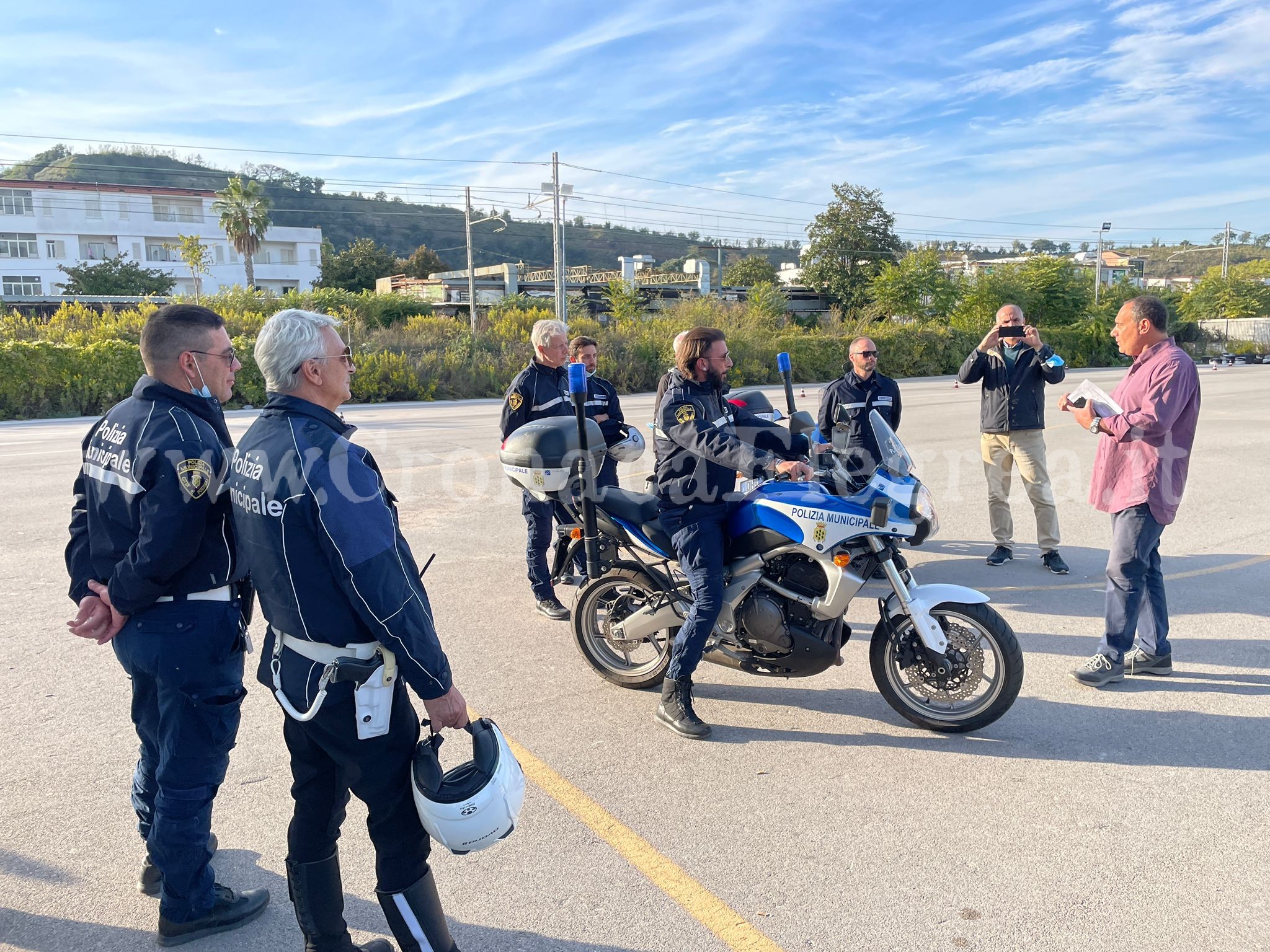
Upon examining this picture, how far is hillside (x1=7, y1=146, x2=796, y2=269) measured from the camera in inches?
4628

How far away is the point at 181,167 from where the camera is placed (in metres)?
146

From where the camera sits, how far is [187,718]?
8.98 ft

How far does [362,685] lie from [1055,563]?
6.09 meters

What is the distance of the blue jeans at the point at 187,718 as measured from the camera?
8.95ft

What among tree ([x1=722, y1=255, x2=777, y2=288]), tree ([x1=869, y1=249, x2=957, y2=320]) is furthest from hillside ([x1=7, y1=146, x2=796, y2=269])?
tree ([x1=869, y1=249, x2=957, y2=320])

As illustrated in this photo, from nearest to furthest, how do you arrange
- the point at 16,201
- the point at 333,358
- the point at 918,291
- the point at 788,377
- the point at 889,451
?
the point at 333,358, the point at 889,451, the point at 788,377, the point at 918,291, the point at 16,201

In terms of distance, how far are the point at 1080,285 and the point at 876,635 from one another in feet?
174

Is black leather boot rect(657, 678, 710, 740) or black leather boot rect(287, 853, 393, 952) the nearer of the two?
black leather boot rect(287, 853, 393, 952)

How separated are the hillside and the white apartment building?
38624 millimetres

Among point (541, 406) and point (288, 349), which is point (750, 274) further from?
point (288, 349)

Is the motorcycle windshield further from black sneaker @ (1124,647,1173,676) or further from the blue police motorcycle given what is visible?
black sneaker @ (1124,647,1173,676)

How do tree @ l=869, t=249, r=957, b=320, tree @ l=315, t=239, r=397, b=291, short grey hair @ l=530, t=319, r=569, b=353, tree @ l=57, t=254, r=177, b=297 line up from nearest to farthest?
short grey hair @ l=530, t=319, r=569, b=353 → tree @ l=869, t=249, r=957, b=320 → tree @ l=57, t=254, r=177, b=297 → tree @ l=315, t=239, r=397, b=291

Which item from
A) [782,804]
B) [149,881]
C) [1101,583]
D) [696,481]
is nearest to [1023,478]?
[1101,583]

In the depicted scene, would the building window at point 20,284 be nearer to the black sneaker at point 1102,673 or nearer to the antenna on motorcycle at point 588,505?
the antenna on motorcycle at point 588,505
